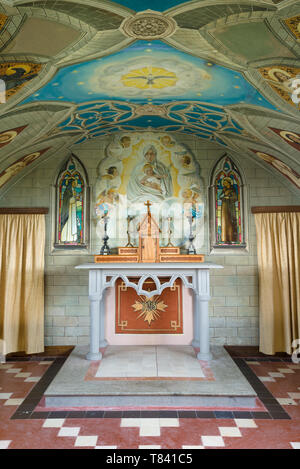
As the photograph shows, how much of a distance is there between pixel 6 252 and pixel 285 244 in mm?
5453

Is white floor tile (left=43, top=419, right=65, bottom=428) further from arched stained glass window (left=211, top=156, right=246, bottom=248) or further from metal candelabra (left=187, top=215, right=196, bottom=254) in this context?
arched stained glass window (left=211, top=156, right=246, bottom=248)

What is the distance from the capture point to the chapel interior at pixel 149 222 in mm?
3426

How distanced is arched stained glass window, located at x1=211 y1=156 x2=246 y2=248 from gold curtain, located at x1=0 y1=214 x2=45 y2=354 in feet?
11.5

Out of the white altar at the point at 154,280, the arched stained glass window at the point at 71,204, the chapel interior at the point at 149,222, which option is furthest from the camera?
the arched stained glass window at the point at 71,204

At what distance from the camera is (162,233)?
6.88 meters

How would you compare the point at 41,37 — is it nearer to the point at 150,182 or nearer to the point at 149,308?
the point at 150,182

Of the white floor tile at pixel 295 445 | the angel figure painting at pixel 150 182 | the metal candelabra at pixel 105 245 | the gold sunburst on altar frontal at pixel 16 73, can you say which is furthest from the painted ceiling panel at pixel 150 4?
the white floor tile at pixel 295 445

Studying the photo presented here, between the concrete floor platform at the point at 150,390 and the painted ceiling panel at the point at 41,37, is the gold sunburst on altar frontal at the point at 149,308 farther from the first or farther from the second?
the painted ceiling panel at the point at 41,37

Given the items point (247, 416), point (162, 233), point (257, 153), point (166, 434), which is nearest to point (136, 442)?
point (166, 434)

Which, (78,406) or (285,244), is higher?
(285,244)

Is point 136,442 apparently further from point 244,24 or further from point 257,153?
point 257,153

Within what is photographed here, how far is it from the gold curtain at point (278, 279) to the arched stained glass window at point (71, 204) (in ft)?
11.6

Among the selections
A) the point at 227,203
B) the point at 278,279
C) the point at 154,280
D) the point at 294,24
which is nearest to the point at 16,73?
the point at 294,24

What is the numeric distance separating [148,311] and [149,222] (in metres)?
1.77
